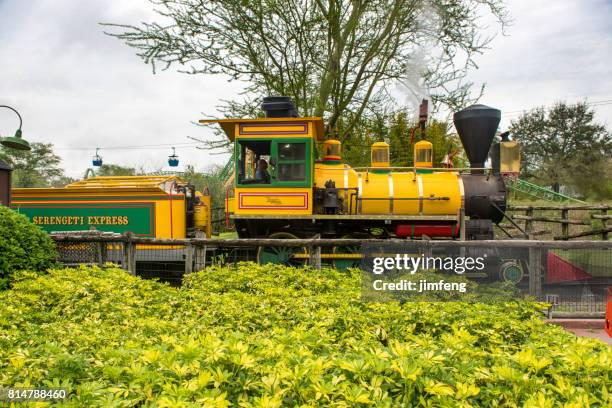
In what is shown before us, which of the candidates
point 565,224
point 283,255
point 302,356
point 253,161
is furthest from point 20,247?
point 565,224

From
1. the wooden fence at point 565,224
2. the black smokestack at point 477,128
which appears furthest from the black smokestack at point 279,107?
the wooden fence at point 565,224

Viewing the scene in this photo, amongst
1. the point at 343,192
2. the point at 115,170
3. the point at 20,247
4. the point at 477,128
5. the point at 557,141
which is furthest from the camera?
the point at 557,141

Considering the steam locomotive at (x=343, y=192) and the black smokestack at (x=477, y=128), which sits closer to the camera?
the steam locomotive at (x=343, y=192)

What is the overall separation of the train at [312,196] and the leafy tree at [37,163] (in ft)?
96.8

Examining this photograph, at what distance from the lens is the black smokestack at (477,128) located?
29.1 ft

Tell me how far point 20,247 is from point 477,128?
25.8ft

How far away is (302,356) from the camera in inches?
99.7

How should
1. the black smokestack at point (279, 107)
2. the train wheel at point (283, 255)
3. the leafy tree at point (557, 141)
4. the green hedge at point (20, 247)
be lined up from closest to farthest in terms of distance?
1. the green hedge at point (20, 247)
2. the train wheel at point (283, 255)
3. the black smokestack at point (279, 107)
4. the leafy tree at point (557, 141)

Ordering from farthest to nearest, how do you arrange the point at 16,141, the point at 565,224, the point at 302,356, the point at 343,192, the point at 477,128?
the point at 565,224
the point at 477,128
the point at 343,192
the point at 16,141
the point at 302,356

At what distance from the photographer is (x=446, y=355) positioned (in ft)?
8.54

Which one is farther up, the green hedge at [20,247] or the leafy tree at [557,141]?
the leafy tree at [557,141]

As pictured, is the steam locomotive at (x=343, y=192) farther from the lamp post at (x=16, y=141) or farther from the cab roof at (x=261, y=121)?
the lamp post at (x=16, y=141)

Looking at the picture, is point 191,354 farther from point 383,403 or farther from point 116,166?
point 116,166

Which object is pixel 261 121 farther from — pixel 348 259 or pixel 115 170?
pixel 115 170
